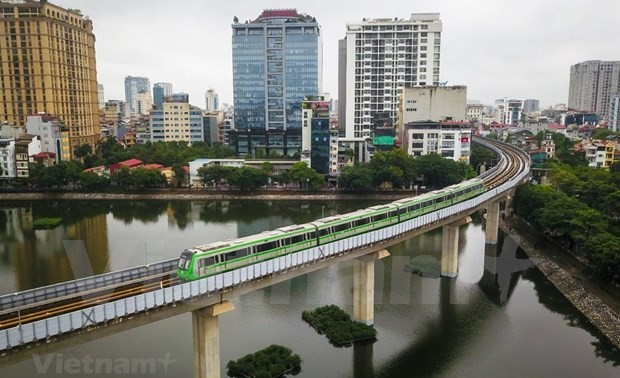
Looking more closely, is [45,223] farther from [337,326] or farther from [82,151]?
[337,326]

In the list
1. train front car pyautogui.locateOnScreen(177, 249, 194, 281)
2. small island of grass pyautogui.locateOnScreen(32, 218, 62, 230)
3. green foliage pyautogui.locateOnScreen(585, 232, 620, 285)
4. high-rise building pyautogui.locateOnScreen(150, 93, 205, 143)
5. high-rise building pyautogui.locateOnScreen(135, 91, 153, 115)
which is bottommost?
small island of grass pyautogui.locateOnScreen(32, 218, 62, 230)

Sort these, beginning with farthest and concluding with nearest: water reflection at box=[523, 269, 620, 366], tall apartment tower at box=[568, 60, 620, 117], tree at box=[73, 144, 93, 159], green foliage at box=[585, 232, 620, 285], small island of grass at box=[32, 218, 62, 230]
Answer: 1. tall apartment tower at box=[568, 60, 620, 117]
2. tree at box=[73, 144, 93, 159]
3. small island of grass at box=[32, 218, 62, 230]
4. green foliage at box=[585, 232, 620, 285]
5. water reflection at box=[523, 269, 620, 366]

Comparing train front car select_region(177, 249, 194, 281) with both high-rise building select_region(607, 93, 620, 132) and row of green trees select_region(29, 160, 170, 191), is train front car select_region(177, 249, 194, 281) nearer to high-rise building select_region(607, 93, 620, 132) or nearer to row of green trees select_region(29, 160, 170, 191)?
row of green trees select_region(29, 160, 170, 191)

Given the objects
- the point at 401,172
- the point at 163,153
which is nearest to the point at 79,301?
the point at 401,172

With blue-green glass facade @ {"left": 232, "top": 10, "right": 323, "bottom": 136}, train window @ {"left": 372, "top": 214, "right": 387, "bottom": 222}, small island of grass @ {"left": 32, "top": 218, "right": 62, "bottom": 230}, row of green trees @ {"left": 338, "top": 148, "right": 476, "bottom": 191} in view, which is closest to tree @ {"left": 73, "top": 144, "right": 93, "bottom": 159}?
small island of grass @ {"left": 32, "top": 218, "right": 62, "bottom": 230}

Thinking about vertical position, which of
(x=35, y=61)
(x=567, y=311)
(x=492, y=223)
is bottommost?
(x=567, y=311)

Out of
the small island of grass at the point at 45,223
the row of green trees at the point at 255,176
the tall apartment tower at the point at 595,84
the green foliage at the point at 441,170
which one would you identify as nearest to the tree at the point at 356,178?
the row of green trees at the point at 255,176

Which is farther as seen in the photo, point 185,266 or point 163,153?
point 163,153
